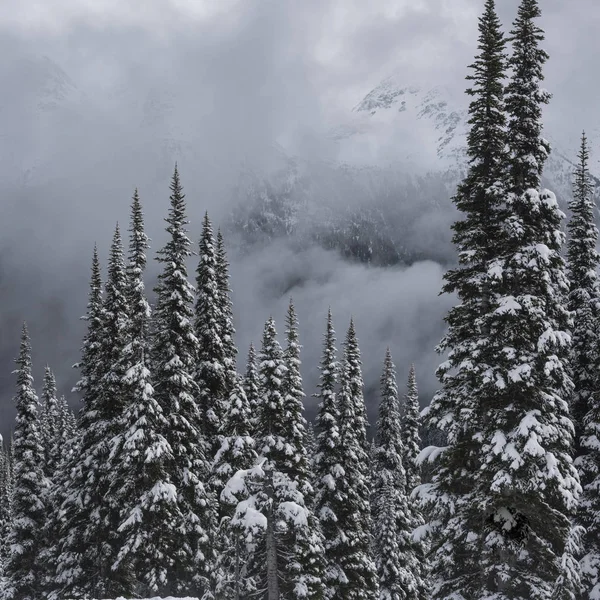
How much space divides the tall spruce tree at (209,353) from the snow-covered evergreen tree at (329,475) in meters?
6.07

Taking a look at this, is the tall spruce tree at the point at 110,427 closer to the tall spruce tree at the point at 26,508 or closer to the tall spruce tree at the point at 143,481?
the tall spruce tree at the point at 143,481

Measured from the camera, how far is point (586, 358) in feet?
84.1

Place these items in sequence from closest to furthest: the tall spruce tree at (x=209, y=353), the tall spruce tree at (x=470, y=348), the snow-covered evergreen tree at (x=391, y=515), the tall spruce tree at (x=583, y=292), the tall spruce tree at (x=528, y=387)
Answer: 1. the tall spruce tree at (x=528, y=387)
2. the tall spruce tree at (x=470, y=348)
3. the tall spruce tree at (x=583, y=292)
4. the tall spruce tree at (x=209, y=353)
5. the snow-covered evergreen tree at (x=391, y=515)

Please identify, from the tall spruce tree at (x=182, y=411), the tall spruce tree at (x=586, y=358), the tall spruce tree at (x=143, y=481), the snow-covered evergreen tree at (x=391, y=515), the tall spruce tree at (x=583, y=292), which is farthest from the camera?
the snow-covered evergreen tree at (x=391, y=515)

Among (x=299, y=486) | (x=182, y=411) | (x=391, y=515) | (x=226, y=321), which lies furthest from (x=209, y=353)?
(x=391, y=515)

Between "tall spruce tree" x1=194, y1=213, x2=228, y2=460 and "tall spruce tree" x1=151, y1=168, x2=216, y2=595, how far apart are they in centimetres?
166

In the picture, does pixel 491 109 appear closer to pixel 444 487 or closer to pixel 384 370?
pixel 444 487

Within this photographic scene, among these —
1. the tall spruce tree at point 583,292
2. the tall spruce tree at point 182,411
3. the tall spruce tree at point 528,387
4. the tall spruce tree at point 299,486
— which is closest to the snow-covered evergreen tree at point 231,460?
the tall spruce tree at point 182,411

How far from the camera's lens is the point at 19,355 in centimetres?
4356

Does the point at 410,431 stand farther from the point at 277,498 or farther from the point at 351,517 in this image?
the point at 277,498

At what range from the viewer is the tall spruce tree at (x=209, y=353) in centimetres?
3409

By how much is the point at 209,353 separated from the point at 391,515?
18.6 metres

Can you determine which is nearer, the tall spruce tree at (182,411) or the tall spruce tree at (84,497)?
the tall spruce tree at (182,411)

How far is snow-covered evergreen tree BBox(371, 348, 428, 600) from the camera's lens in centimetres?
4094
